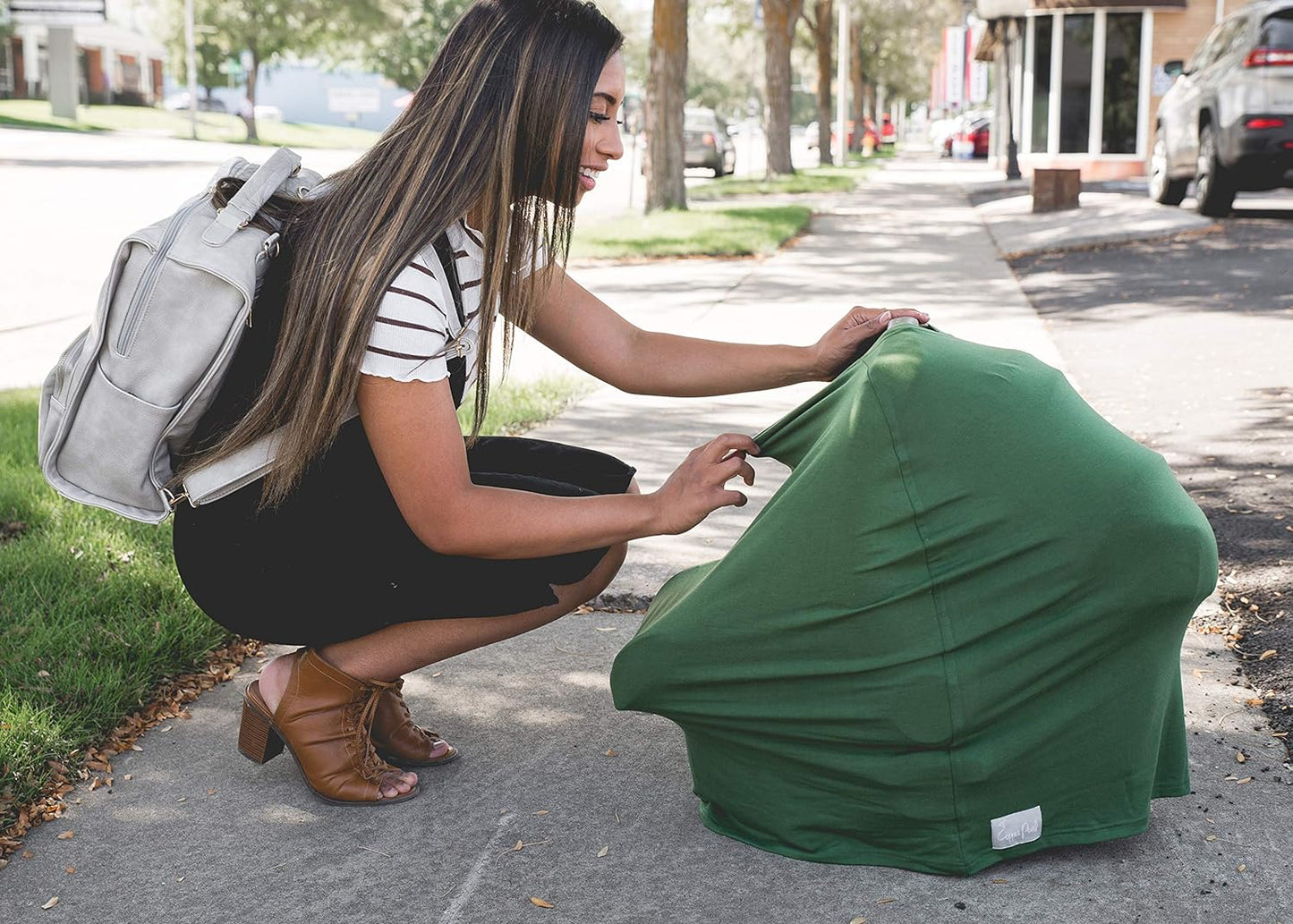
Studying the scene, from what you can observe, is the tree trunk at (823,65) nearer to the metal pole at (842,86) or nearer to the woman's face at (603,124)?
the metal pole at (842,86)

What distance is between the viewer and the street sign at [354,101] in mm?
78062

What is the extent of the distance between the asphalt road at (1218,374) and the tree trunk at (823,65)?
25018 mm

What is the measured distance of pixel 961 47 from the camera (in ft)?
182

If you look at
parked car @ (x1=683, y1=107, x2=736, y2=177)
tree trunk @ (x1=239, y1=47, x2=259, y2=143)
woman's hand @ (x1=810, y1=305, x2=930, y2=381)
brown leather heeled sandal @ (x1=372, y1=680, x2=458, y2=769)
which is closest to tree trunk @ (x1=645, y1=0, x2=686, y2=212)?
parked car @ (x1=683, y1=107, x2=736, y2=177)

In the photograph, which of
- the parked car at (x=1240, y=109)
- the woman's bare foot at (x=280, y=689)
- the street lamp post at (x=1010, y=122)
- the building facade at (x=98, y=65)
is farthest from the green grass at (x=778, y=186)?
the building facade at (x=98, y=65)

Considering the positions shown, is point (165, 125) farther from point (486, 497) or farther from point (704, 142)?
point (486, 497)

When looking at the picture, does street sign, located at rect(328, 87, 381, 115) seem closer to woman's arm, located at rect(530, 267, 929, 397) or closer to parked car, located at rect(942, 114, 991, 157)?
parked car, located at rect(942, 114, 991, 157)

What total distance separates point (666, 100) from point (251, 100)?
4078cm

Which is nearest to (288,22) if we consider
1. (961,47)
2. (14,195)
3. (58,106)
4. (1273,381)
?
(58,106)

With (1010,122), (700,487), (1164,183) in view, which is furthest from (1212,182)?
(700,487)

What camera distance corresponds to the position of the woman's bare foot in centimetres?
283

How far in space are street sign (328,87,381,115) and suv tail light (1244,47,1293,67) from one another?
7026cm

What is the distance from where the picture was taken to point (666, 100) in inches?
720

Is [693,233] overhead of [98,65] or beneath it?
beneath
